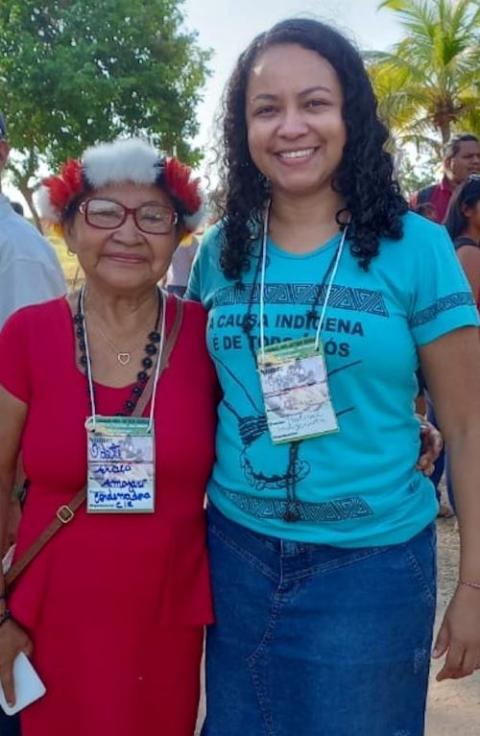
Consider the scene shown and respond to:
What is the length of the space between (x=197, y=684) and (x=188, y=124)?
1952 centimetres

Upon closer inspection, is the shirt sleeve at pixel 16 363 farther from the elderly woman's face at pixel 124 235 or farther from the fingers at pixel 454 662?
the fingers at pixel 454 662

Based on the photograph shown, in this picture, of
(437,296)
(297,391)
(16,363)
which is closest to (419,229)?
(437,296)

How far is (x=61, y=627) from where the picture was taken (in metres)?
2.09

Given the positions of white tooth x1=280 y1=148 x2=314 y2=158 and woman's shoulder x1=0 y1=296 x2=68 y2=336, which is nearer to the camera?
white tooth x1=280 y1=148 x2=314 y2=158

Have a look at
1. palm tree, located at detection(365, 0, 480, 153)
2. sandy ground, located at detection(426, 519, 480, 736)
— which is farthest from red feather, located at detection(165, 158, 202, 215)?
palm tree, located at detection(365, 0, 480, 153)

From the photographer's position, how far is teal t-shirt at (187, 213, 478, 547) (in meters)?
1.78

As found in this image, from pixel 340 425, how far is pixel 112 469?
1.82 ft

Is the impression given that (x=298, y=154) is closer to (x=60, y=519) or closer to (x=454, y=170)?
(x=60, y=519)

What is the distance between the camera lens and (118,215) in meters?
2.13

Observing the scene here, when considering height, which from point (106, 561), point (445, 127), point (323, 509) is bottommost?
point (106, 561)

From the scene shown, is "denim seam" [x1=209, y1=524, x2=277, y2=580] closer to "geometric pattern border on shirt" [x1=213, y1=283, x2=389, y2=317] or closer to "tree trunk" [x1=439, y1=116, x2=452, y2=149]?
"geometric pattern border on shirt" [x1=213, y1=283, x2=389, y2=317]

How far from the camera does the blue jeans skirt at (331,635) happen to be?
1841 mm

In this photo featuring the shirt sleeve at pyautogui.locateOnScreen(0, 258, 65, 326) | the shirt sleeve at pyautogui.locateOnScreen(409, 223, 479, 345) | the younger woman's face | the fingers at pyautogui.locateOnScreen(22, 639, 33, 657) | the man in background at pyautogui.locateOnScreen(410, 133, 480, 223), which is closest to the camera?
the shirt sleeve at pyautogui.locateOnScreen(409, 223, 479, 345)

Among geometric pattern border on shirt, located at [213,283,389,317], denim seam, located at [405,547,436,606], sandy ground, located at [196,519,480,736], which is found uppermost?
geometric pattern border on shirt, located at [213,283,389,317]
